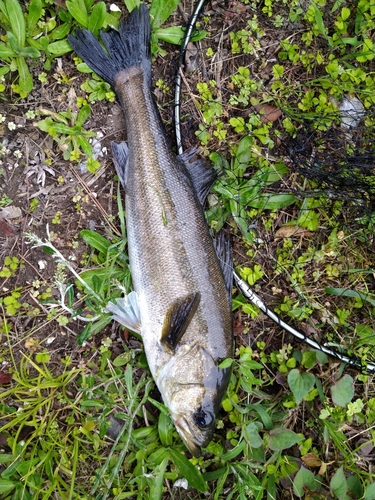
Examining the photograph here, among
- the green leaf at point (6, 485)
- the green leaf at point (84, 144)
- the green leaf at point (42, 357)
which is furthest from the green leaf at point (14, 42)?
the green leaf at point (6, 485)

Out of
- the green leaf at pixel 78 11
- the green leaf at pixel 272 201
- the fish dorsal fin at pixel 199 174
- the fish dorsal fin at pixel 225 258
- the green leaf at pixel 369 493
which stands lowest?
the green leaf at pixel 369 493

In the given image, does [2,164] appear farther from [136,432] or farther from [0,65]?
[136,432]

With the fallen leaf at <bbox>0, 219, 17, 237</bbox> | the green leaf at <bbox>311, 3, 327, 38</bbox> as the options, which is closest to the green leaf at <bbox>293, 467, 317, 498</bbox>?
the fallen leaf at <bbox>0, 219, 17, 237</bbox>

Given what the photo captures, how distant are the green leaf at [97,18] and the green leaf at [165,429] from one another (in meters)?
3.07

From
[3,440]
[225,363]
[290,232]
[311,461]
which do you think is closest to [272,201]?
[290,232]

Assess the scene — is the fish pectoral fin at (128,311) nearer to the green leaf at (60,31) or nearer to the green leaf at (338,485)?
the green leaf at (338,485)

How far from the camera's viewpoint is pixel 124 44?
145 inches

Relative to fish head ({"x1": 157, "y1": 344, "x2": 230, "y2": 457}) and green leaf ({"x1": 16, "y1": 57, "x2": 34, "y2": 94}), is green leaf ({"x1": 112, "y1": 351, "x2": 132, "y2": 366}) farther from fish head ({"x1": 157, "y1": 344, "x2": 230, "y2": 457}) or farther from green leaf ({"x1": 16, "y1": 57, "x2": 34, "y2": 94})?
green leaf ({"x1": 16, "y1": 57, "x2": 34, "y2": 94})

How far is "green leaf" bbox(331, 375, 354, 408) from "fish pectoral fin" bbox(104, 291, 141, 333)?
5.39 feet

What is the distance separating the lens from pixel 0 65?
3754 millimetres

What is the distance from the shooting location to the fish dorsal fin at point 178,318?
3346 mm

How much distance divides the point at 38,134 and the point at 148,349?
1979mm

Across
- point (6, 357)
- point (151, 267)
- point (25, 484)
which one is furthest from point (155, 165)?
point (25, 484)

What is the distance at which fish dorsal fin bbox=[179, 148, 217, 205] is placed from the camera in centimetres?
360
